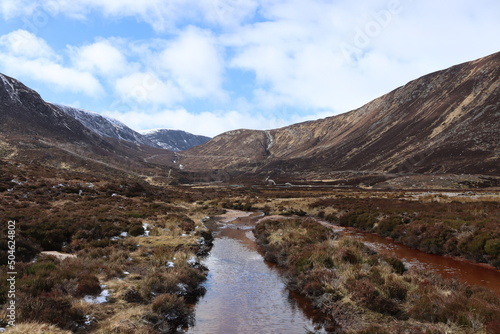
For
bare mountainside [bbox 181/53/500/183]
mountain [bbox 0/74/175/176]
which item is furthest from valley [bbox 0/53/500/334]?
bare mountainside [bbox 181/53/500/183]

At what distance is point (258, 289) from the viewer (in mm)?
15211

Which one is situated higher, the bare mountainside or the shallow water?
the bare mountainside

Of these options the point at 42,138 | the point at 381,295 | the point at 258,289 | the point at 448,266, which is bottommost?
the point at 258,289

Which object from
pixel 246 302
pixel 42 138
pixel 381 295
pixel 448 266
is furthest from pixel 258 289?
pixel 42 138

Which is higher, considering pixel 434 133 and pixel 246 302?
pixel 434 133

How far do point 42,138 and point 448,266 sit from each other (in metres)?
146

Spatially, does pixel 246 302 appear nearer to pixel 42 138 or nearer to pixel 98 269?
pixel 98 269

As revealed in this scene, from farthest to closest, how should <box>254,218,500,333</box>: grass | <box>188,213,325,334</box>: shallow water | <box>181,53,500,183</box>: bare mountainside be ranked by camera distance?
<box>181,53,500,183</box>: bare mountainside < <box>188,213,325,334</box>: shallow water < <box>254,218,500,333</box>: grass

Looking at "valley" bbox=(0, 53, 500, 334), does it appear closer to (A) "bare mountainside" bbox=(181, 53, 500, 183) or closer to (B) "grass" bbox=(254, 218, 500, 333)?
(B) "grass" bbox=(254, 218, 500, 333)

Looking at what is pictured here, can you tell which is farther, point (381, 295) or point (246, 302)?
point (246, 302)

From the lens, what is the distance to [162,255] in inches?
694

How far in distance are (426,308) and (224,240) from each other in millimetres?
18767

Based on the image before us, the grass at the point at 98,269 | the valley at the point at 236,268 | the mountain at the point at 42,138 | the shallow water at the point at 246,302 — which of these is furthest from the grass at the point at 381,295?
the mountain at the point at 42,138

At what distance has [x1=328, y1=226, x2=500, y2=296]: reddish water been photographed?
16.0 meters
